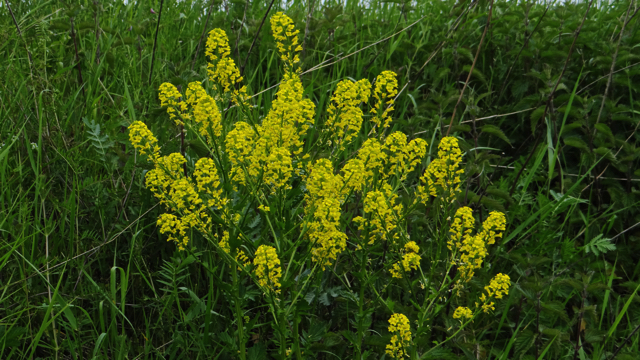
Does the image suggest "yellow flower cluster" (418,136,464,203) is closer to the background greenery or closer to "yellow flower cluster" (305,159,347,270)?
"yellow flower cluster" (305,159,347,270)

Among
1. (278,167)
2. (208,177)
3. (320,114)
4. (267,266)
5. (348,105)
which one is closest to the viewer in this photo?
(267,266)

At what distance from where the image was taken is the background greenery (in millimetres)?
2494

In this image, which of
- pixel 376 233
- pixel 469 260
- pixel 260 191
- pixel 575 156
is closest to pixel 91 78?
pixel 260 191

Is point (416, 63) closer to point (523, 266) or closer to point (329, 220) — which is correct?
point (523, 266)

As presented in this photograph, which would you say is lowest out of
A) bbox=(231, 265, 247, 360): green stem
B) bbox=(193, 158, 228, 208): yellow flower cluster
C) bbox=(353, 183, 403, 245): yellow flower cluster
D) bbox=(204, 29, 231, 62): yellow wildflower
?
bbox=(231, 265, 247, 360): green stem

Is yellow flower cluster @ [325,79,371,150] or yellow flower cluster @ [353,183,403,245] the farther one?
yellow flower cluster @ [325,79,371,150]

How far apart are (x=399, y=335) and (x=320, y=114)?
200cm

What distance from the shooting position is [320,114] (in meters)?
3.81

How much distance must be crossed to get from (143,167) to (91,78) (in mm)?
1148

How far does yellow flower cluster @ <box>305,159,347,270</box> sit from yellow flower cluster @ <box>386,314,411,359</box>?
0.97 ft

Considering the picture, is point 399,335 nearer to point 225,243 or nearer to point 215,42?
point 225,243

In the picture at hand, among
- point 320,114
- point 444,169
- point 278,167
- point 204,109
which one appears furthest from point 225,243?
point 320,114

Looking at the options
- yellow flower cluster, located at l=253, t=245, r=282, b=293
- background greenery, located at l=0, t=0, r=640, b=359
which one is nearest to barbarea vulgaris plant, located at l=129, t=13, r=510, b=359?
yellow flower cluster, located at l=253, t=245, r=282, b=293

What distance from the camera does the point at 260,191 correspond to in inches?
87.5
